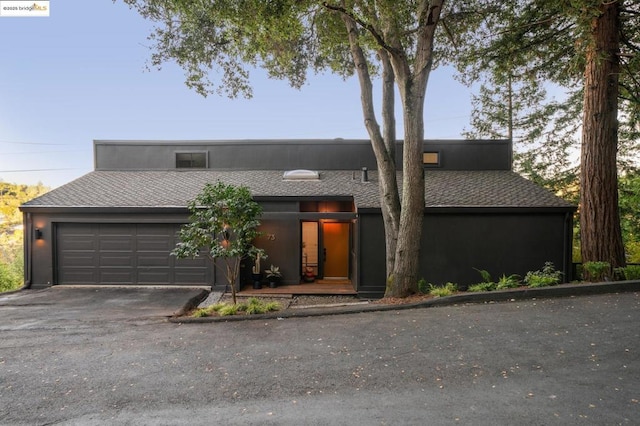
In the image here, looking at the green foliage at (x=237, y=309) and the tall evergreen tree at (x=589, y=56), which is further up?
the tall evergreen tree at (x=589, y=56)

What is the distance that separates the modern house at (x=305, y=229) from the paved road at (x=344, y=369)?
312cm

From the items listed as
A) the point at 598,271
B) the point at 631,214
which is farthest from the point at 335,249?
the point at 631,214

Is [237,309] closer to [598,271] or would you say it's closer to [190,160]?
[598,271]

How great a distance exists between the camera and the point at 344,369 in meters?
3.94

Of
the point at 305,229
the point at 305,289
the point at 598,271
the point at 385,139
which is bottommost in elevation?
the point at 305,289

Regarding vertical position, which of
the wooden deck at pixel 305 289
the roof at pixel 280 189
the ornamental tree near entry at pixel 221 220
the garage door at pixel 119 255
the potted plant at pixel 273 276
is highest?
the roof at pixel 280 189

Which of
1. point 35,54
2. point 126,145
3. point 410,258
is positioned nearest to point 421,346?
point 410,258

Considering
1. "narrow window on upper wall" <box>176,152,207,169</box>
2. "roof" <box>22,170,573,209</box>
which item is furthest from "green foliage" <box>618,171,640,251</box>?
"narrow window on upper wall" <box>176,152,207,169</box>

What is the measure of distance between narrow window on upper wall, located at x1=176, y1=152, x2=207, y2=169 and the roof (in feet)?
0.96

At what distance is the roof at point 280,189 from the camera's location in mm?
9602

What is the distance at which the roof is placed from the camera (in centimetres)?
Result: 960

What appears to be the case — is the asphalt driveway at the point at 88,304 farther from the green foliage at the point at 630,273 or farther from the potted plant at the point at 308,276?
the green foliage at the point at 630,273

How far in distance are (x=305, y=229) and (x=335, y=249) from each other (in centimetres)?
122

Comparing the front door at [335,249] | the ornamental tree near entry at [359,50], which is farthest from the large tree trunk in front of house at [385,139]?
the front door at [335,249]
